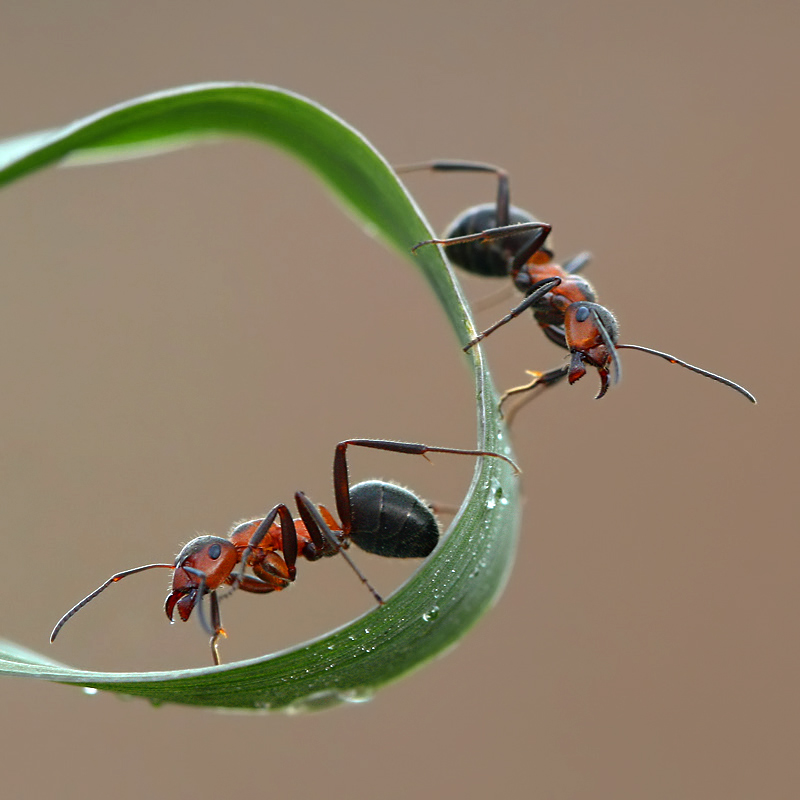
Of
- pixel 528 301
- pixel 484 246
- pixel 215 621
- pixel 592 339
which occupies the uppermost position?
pixel 484 246

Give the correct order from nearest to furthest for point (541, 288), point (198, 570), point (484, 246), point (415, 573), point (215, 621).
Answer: point (415, 573) → point (198, 570) → point (215, 621) → point (541, 288) → point (484, 246)

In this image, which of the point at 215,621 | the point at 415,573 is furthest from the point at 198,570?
the point at 415,573

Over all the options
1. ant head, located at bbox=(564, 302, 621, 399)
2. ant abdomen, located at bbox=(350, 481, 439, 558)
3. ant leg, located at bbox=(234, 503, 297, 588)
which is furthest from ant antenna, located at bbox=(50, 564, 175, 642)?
ant head, located at bbox=(564, 302, 621, 399)

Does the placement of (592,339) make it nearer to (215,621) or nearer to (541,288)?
(541,288)

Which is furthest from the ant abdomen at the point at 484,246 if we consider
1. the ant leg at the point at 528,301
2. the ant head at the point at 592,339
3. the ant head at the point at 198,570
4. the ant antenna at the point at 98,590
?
the ant antenna at the point at 98,590

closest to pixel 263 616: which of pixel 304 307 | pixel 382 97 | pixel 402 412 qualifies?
pixel 402 412

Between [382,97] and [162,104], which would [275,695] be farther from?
[382,97]
